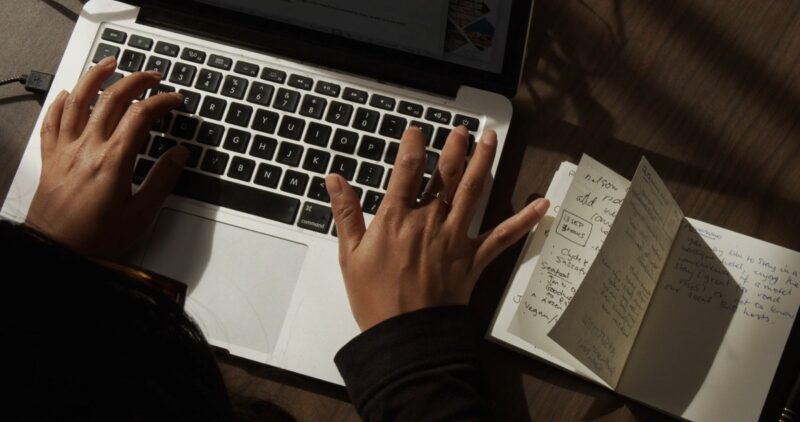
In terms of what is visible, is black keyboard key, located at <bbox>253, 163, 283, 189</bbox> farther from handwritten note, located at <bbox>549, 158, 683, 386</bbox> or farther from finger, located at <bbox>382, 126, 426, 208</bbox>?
handwritten note, located at <bbox>549, 158, 683, 386</bbox>

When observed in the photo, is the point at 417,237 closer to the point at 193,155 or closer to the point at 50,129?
the point at 193,155

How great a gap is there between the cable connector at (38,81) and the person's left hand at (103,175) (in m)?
0.06

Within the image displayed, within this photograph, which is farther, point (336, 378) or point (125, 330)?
point (336, 378)

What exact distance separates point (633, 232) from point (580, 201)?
0.06 meters

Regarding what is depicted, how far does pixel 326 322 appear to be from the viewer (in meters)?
0.59

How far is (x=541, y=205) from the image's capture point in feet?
1.95

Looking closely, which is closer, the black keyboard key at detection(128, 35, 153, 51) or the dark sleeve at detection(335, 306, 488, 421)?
the dark sleeve at detection(335, 306, 488, 421)

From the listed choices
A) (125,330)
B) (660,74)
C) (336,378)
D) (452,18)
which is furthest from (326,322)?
(660,74)

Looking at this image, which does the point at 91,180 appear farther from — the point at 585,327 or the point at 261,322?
the point at 585,327

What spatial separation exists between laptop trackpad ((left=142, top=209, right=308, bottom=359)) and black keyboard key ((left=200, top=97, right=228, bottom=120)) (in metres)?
0.10

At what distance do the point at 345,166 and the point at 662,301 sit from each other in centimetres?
33

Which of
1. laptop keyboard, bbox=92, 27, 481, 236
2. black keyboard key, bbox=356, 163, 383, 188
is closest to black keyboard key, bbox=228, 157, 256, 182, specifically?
laptop keyboard, bbox=92, 27, 481, 236

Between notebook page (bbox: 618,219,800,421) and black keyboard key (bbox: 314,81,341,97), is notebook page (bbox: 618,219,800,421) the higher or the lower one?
the lower one

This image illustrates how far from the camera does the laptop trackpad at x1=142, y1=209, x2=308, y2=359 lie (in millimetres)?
592
